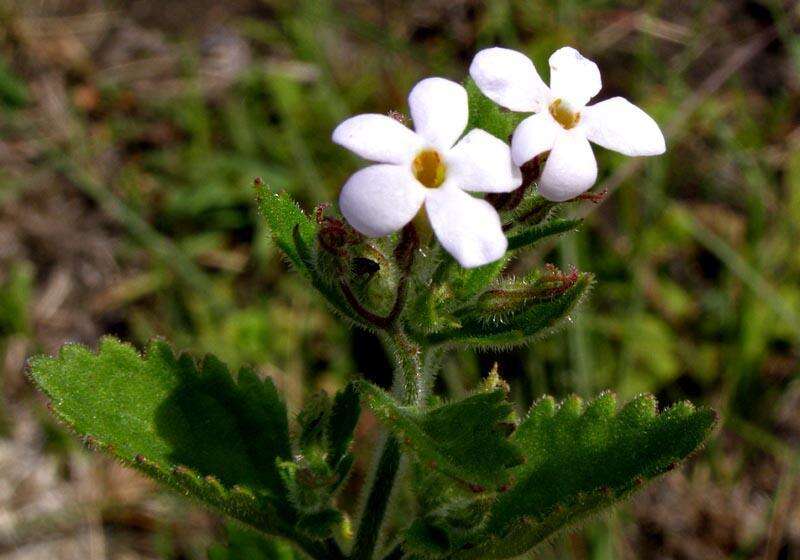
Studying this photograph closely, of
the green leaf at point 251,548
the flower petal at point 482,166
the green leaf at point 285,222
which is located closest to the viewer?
the flower petal at point 482,166

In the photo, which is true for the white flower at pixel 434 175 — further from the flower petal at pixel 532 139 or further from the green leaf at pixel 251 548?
the green leaf at pixel 251 548

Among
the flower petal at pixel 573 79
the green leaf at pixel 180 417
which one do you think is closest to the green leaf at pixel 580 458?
the green leaf at pixel 180 417

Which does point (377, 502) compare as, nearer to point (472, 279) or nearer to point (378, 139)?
point (472, 279)

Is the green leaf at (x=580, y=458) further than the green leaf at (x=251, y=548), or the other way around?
the green leaf at (x=251, y=548)

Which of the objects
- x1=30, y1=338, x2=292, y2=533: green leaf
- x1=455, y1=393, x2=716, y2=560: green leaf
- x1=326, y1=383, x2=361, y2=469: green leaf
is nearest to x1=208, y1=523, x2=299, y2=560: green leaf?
x1=30, y1=338, x2=292, y2=533: green leaf

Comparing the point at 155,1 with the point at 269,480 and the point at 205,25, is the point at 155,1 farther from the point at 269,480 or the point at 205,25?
the point at 269,480

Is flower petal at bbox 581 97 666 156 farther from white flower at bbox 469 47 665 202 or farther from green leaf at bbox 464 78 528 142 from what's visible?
green leaf at bbox 464 78 528 142

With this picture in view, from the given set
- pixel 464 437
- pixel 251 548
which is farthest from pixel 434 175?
pixel 251 548
